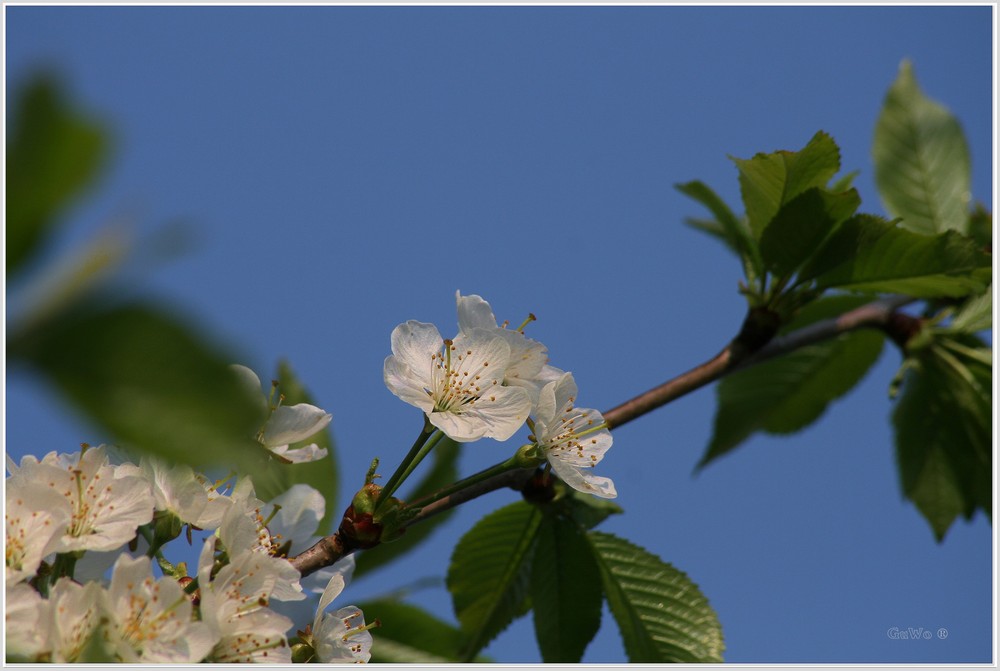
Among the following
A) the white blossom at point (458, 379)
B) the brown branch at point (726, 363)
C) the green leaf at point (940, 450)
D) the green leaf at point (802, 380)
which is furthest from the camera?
the green leaf at point (802, 380)

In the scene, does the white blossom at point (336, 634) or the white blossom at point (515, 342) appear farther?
the white blossom at point (515, 342)

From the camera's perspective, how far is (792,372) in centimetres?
285

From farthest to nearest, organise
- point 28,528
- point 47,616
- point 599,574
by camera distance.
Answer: point 599,574
point 28,528
point 47,616

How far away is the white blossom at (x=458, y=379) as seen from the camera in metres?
1.54

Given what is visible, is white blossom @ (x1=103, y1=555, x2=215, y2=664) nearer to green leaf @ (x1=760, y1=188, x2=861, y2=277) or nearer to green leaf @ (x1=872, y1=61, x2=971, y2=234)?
green leaf @ (x1=760, y1=188, x2=861, y2=277)

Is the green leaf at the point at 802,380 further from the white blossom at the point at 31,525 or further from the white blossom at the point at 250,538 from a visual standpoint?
the white blossom at the point at 31,525

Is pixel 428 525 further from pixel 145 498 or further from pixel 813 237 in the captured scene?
pixel 813 237

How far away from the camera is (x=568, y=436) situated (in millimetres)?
1610

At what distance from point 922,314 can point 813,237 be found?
2.63 feet

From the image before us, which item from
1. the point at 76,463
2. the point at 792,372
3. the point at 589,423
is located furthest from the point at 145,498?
the point at 792,372

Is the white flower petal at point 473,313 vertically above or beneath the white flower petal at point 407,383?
above

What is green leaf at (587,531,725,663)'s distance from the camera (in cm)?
191

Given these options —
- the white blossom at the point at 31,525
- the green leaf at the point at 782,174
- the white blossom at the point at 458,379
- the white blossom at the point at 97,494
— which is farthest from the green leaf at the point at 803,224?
the white blossom at the point at 31,525

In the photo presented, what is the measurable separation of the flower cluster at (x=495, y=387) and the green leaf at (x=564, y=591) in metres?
0.35
